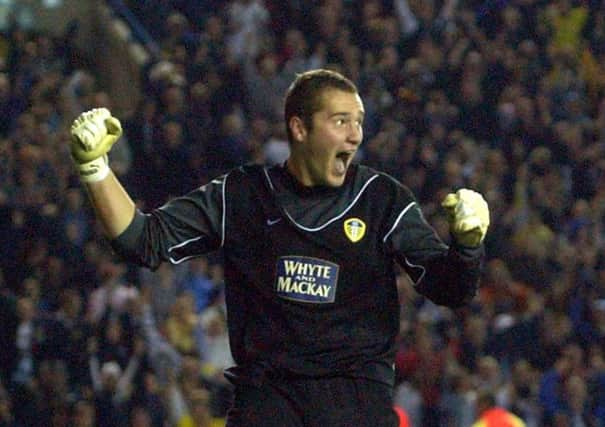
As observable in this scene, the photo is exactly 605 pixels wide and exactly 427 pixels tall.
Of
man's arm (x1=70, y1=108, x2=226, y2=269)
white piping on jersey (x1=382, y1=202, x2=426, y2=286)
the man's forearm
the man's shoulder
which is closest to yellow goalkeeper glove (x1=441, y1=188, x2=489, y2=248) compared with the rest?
white piping on jersey (x1=382, y1=202, x2=426, y2=286)

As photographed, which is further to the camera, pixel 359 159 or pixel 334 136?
pixel 359 159

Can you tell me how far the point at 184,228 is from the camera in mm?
4793

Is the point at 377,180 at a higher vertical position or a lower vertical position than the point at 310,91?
lower

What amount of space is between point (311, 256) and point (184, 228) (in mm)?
389

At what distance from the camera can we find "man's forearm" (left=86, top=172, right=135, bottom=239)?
455cm

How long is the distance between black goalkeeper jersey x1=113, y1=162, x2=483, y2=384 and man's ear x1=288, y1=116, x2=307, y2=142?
0.43 feet

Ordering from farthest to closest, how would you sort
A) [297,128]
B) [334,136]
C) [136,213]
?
[297,128] → [334,136] → [136,213]

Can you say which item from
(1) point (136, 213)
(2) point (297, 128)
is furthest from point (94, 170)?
(2) point (297, 128)

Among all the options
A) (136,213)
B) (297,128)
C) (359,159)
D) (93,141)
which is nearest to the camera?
(93,141)

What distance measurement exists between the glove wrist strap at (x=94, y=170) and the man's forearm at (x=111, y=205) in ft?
0.04

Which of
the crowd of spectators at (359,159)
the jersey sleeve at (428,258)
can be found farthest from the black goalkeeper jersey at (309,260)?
the crowd of spectators at (359,159)

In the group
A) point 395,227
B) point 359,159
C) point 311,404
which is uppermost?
point 359,159

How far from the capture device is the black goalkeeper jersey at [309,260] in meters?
4.69

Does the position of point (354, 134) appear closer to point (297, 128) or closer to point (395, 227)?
point (297, 128)
